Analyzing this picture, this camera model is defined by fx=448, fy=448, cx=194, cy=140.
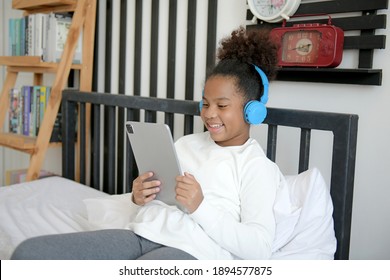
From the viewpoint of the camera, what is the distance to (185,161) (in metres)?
1.01

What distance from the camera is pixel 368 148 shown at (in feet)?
3.86

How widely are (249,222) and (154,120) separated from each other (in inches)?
31.4

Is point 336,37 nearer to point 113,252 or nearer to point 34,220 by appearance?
point 113,252

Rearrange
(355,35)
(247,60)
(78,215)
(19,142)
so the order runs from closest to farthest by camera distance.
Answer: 1. (247,60)
2. (355,35)
3. (78,215)
4. (19,142)

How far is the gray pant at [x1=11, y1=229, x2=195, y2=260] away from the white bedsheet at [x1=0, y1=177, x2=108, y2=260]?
1.06 ft

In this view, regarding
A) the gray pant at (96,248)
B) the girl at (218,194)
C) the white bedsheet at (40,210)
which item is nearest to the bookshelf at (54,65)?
the white bedsheet at (40,210)

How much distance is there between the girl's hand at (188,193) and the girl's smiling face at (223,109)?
0.52 feet

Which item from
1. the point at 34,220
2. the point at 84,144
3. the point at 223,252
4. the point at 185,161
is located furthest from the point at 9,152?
the point at 223,252

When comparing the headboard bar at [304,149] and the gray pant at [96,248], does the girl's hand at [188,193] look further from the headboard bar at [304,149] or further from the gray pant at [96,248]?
the headboard bar at [304,149]

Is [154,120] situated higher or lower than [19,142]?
higher

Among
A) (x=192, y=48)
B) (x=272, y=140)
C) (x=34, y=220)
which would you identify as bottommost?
(x=34, y=220)

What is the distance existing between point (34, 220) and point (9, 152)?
140 cm

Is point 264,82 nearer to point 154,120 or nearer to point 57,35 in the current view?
point 154,120

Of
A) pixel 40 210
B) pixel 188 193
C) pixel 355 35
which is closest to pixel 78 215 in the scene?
pixel 40 210
